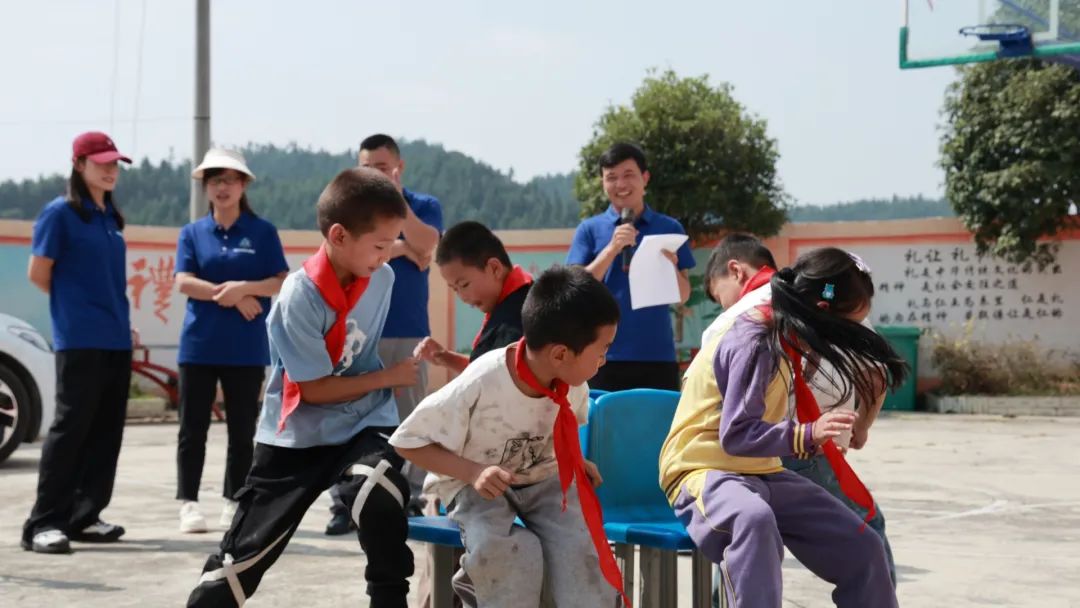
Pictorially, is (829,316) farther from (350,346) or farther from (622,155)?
(622,155)

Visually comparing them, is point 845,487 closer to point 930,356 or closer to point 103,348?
point 103,348

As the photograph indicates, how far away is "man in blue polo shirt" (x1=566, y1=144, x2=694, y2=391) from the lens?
539 centimetres

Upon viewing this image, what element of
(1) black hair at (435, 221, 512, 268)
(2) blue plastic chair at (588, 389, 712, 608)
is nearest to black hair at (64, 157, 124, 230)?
(1) black hair at (435, 221, 512, 268)

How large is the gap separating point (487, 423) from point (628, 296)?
2.20 m

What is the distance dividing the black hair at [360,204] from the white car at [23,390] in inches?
208

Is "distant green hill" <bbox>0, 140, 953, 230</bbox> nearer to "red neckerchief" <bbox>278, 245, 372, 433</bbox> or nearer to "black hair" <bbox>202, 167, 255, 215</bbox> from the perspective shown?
"black hair" <bbox>202, 167, 255, 215</bbox>

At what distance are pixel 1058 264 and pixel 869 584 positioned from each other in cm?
1472

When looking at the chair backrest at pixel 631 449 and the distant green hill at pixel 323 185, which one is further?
the distant green hill at pixel 323 185

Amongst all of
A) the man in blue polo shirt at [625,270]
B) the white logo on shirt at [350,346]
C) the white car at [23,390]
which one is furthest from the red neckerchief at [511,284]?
the white car at [23,390]

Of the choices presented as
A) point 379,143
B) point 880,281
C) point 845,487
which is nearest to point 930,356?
point 880,281

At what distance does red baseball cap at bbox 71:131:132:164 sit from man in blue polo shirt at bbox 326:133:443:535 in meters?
1.03

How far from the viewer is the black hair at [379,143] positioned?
596 cm

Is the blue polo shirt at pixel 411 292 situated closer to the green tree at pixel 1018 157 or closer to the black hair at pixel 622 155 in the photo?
the black hair at pixel 622 155

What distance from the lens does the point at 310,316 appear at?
3.52 m
